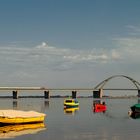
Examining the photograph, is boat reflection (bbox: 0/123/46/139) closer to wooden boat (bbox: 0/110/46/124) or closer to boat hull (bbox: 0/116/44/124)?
boat hull (bbox: 0/116/44/124)

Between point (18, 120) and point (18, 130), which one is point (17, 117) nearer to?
point (18, 120)

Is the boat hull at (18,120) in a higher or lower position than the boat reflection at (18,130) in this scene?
higher

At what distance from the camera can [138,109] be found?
114188 millimetres

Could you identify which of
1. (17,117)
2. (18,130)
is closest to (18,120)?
(17,117)

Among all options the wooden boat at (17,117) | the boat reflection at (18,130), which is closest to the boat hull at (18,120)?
the wooden boat at (17,117)

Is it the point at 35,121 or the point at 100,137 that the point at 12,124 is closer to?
the point at 35,121

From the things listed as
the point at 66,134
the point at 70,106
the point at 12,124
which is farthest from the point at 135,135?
the point at 70,106

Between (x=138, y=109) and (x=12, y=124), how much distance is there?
51322 mm

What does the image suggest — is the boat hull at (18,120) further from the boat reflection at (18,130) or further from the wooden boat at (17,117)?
the boat reflection at (18,130)

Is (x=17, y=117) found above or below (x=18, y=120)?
above

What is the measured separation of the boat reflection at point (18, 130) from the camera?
196 ft

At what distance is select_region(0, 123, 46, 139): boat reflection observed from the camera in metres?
59.7

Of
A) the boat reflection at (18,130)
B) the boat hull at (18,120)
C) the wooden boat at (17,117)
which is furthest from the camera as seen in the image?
the wooden boat at (17,117)

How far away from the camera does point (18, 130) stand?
216ft
